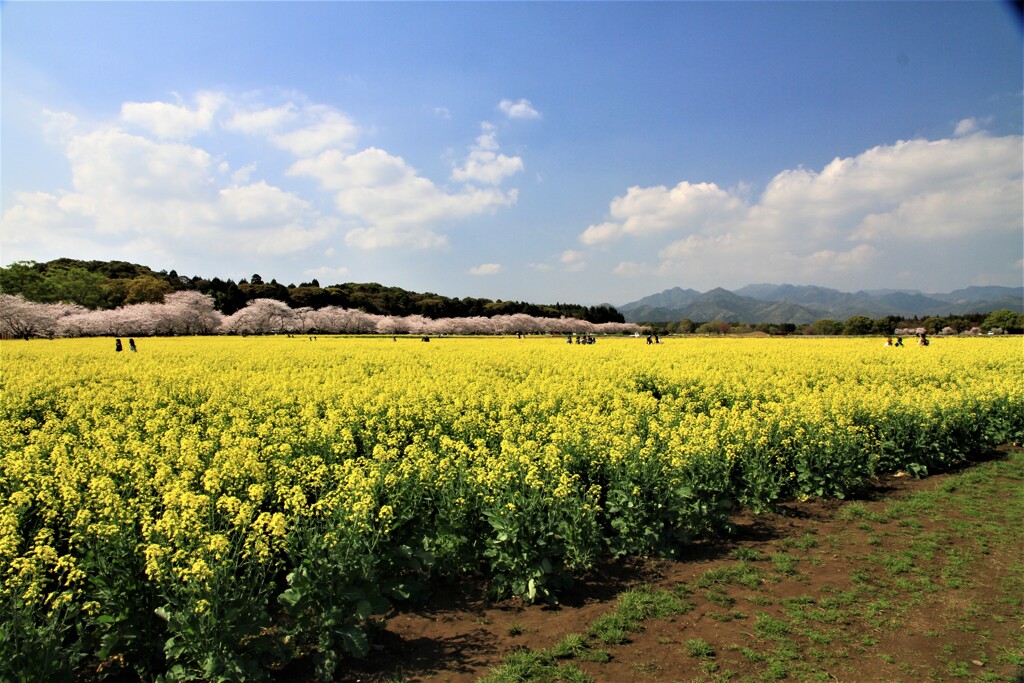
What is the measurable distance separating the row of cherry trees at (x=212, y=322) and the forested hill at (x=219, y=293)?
27.9 feet

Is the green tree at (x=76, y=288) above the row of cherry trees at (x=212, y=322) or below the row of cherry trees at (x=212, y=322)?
above

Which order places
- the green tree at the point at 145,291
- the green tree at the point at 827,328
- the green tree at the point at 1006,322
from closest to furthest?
the green tree at the point at 145,291 → the green tree at the point at 1006,322 → the green tree at the point at 827,328

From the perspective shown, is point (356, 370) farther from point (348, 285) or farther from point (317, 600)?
point (348, 285)

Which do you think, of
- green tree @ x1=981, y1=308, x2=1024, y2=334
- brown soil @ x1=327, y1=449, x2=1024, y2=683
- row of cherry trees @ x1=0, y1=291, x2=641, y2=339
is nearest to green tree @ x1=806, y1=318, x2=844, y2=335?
green tree @ x1=981, y1=308, x2=1024, y2=334

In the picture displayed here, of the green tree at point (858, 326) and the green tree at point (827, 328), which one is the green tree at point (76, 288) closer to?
the green tree at point (827, 328)

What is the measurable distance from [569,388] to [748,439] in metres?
6.53

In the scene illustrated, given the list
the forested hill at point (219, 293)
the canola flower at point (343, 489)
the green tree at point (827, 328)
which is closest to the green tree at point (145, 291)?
the forested hill at point (219, 293)

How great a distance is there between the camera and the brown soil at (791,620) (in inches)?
201

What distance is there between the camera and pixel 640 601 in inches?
251

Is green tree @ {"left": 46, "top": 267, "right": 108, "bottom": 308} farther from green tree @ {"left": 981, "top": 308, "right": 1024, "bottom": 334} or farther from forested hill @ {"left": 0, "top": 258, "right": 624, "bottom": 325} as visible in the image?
green tree @ {"left": 981, "top": 308, "right": 1024, "bottom": 334}

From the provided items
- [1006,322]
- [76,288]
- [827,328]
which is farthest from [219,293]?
[1006,322]

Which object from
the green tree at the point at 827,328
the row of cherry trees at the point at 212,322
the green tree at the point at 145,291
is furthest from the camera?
the green tree at the point at 827,328

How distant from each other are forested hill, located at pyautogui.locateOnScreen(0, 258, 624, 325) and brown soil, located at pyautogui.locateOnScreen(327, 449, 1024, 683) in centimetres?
9930

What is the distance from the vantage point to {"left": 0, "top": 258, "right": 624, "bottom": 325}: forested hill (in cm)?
8006
